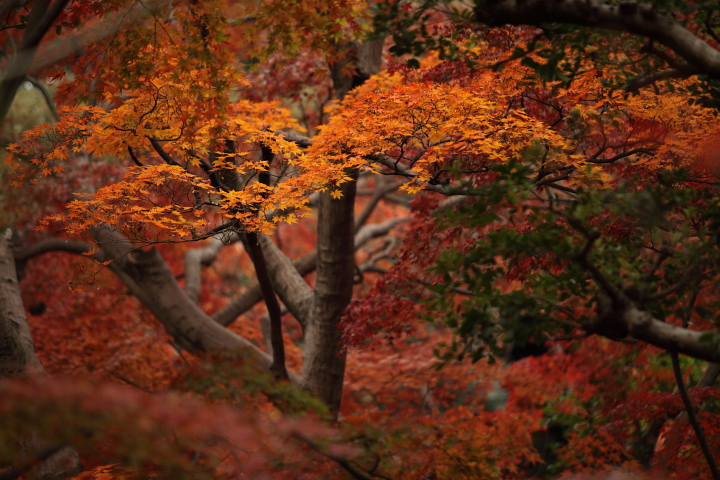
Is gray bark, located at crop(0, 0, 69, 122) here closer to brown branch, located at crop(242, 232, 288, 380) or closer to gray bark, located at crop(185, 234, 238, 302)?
brown branch, located at crop(242, 232, 288, 380)

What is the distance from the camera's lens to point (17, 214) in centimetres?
955

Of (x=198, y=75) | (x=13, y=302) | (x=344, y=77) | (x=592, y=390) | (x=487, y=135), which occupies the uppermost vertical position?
(x=344, y=77)

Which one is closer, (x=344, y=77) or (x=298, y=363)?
(x=344, y=77)

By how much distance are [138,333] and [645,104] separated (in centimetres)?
842

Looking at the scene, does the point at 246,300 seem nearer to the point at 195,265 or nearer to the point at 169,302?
the point at 169,302

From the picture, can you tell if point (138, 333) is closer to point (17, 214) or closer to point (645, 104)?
point (17, 214)

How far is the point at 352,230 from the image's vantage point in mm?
7258

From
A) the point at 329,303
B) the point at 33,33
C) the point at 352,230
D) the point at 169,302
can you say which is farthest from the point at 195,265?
the point at 33,33

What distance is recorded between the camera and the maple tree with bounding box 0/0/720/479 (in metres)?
3.18

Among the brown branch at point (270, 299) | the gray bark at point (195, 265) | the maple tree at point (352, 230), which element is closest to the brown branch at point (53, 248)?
the maple tree at point (352, 230)

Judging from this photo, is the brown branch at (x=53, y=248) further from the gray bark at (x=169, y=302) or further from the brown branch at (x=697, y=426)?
the brown branch at (x=697, y=426)

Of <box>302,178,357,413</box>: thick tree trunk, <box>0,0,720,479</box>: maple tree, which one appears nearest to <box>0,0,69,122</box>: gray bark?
<box>0,0,720,479</box>: maple tree

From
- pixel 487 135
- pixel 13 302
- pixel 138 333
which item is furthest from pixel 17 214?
pixel 487 135

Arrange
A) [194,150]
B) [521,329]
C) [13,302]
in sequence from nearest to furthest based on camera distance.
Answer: [521,329], [194,150], [13,302]
